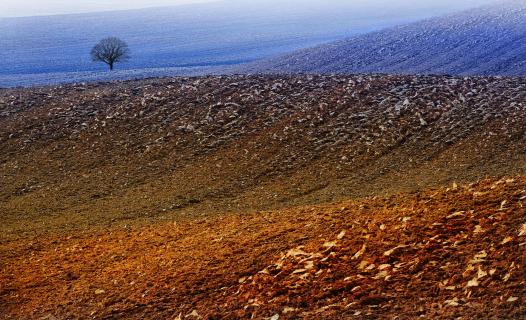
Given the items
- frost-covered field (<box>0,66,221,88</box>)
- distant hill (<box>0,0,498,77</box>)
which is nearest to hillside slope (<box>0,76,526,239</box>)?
frost-covered field (<box>0,66,221,88</box>)

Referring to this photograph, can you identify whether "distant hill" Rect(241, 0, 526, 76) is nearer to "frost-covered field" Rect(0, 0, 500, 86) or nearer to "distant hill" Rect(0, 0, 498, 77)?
"frost-covered field" Rect(0, 0, 500, 86)

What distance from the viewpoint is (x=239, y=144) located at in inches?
683

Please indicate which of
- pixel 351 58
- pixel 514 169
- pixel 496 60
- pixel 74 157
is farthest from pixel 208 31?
pixel 514 169

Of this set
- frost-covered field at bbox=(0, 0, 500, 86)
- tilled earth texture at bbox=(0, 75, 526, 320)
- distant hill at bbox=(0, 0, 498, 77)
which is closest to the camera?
tilled earth texture at bbox=(0, 75, 526, 320)

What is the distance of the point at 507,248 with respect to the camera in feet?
22.9

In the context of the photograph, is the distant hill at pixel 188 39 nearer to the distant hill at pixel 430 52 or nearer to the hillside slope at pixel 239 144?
the distant hill at pixel 430 52

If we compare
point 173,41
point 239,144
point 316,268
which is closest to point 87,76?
point 239,144

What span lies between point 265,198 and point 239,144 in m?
3.95

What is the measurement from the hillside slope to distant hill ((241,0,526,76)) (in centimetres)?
1393

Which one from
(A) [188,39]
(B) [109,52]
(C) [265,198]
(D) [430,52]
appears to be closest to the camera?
(C) [265,198]

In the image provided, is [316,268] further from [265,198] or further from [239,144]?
[239,144]

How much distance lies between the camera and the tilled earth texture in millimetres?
7027

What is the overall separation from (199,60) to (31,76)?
1236 cm

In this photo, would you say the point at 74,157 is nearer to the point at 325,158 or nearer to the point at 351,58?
the point at 325,158
